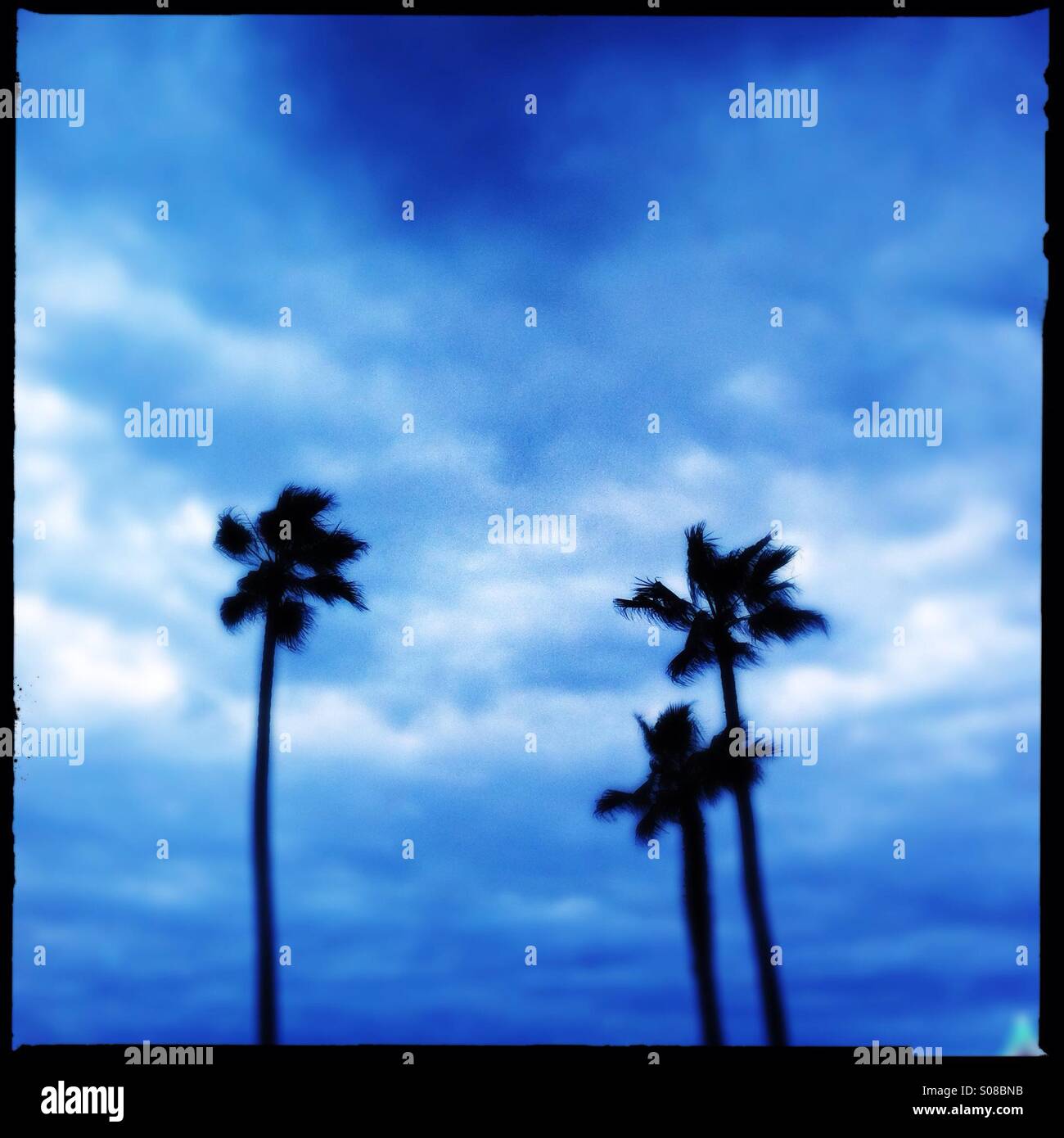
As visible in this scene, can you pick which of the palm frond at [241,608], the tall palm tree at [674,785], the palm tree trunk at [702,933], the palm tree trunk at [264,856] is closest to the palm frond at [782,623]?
the tall palm tree at [674,785]

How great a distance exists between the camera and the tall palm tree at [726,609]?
11.2 m

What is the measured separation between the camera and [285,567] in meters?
11.4

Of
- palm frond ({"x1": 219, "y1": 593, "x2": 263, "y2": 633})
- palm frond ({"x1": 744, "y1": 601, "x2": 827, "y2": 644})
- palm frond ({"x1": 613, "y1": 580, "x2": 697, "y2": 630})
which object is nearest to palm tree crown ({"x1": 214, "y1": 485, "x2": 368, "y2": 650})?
palm frond ({"x1": 219, "y1": 593, "x2": 263, "y2": 633})

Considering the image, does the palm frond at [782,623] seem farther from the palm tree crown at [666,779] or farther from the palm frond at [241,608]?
the palm frond at [241,608]

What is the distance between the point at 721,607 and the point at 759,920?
409 centimetres

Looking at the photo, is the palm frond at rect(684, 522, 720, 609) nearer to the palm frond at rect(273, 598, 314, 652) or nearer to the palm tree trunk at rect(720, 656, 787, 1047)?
the palm tree trunk at rect(720, 656, 787, 1047)

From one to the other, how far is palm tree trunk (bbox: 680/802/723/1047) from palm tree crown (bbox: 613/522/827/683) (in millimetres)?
2429

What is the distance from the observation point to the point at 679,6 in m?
6.34

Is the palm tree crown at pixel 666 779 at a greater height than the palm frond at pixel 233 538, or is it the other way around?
the palm frond at pixel 233 538

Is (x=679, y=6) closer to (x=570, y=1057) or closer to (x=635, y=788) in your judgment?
(x=570, y=1057)

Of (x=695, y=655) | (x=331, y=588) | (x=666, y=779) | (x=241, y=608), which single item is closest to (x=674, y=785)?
(x=666, y=779)

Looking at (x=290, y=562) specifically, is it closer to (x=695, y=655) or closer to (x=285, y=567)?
(x=285, y=567)

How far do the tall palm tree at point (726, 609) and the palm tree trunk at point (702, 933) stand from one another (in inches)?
45.8
